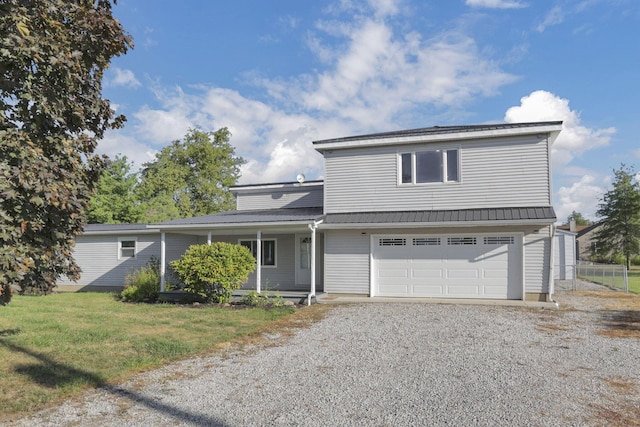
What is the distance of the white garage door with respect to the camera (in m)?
13.4

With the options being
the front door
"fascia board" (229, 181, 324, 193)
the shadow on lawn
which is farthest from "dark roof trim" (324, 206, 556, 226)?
the shadow on lawn

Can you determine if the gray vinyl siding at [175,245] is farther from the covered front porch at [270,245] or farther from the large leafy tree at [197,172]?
the large leafy tree at [197,172]

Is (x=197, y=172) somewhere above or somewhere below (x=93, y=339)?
above

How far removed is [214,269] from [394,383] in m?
8.63

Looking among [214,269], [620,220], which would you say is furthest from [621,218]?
[214,269]

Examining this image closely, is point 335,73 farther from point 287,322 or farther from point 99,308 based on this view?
point 99,308

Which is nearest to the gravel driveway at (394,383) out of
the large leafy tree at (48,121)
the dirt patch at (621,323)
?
the dirt patch at (621,323)

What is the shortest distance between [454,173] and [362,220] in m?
3.35

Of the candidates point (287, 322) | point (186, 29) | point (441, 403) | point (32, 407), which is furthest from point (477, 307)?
point (186, 29)

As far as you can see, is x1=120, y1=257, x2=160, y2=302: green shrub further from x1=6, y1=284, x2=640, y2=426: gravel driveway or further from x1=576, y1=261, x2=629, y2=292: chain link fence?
x1=576, y1=261, x2=629, y2=292: chain link fence

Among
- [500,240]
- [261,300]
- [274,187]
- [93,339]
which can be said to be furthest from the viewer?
[274,187]

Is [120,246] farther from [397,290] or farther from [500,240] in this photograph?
[500,240]

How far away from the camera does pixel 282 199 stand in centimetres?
1939

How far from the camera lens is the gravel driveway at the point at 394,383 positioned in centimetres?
464
